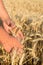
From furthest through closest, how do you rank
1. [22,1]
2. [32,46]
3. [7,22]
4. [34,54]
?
[22,1]
[7,22]
[32,46]
[34,54]

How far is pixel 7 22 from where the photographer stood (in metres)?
1.62

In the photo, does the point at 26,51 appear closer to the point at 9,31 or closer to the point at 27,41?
the point at 27,41

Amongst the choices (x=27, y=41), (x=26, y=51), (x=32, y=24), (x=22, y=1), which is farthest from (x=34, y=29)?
(x=22, y=1)

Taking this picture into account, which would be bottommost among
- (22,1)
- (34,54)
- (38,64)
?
(22,1)

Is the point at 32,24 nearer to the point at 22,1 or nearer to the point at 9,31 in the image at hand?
the point at 9,31

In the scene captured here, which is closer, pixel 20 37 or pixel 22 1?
pixel 20 37

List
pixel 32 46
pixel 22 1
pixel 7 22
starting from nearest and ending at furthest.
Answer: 1. pixel 32 46
2. pixel 7 22
3. pixel 22 1

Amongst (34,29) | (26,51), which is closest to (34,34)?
(34,29)

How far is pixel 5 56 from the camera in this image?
1.39m

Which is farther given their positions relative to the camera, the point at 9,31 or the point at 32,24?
the point at 32,24

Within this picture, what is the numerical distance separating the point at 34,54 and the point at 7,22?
1.18ft

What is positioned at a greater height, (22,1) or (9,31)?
(9,31)

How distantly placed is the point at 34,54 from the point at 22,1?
2.96 m

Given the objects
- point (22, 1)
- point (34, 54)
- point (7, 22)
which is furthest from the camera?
point (22, 1)
